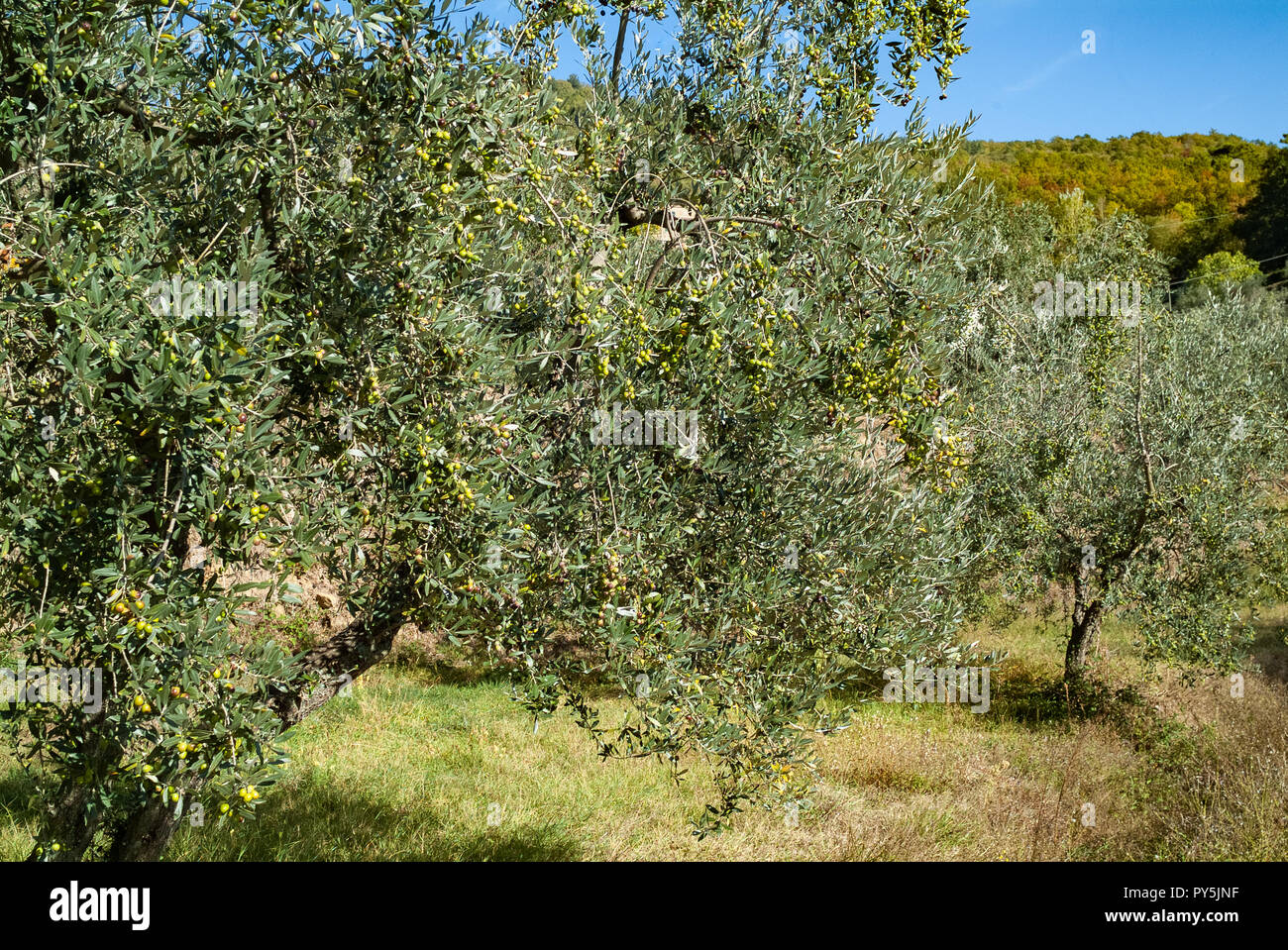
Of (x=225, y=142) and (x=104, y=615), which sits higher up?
(x=225, y=142)

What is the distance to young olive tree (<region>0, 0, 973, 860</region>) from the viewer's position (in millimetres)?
3170

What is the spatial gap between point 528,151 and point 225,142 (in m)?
1.39

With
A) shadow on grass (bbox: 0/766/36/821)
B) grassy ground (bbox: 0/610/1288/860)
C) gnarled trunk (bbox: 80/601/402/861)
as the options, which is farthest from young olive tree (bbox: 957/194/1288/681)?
shadow on grass (bbox: 0/766/36/821)

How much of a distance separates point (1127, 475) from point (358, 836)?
38.3 ft

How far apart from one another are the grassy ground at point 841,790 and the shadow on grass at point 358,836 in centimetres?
3

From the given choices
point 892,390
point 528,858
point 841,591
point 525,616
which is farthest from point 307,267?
point 528,858

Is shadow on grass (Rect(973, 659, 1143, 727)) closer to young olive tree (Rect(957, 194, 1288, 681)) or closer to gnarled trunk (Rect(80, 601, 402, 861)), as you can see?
young olive tree (Rect(957, 194, 1288, 681))

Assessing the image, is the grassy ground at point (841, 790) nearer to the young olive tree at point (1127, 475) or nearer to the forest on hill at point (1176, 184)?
the young olive tree at point (1127, 475)

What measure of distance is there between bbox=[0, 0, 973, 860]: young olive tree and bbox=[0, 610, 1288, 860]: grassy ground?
4.37 metres

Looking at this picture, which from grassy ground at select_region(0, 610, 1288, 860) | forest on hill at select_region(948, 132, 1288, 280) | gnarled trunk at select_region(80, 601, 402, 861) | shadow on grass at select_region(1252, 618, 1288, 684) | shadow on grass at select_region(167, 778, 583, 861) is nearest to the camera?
gnarled trunk at select_region(80, 601, 402, 861)

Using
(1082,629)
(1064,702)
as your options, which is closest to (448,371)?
(1082,629)

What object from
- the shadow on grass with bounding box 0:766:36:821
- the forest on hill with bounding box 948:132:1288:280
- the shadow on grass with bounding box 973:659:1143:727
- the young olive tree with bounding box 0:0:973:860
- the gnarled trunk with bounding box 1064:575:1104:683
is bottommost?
the shadow on grass with bounding box 973:659:1143:727

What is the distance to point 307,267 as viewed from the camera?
3.91 m
